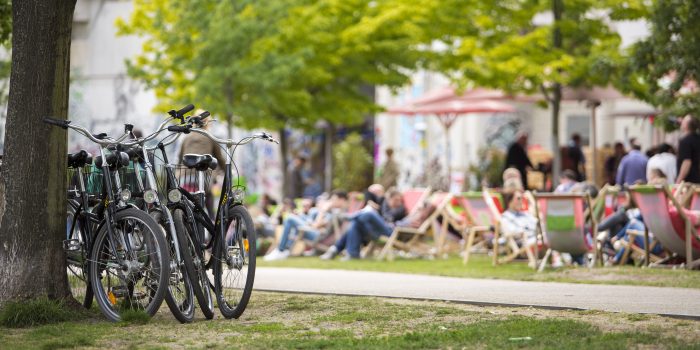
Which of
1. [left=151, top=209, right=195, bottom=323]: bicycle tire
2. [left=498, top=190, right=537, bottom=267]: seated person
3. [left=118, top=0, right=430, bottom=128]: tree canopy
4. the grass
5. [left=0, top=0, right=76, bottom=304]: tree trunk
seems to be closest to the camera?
the grass

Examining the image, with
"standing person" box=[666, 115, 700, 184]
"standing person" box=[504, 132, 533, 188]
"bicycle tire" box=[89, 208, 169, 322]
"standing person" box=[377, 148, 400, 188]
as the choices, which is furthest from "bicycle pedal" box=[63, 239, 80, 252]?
"standing person" box=[377, 148, 400, 188]

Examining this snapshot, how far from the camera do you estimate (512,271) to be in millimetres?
15992

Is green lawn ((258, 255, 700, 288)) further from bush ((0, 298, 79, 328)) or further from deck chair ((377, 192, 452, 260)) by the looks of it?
bush ((0, 298, 79, 328))

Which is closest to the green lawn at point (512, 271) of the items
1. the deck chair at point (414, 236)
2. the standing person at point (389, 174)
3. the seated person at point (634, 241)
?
the deck chair at point (414, 236)

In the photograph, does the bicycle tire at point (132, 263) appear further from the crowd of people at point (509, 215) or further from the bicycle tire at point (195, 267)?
the crowd of people at point (509, 215)

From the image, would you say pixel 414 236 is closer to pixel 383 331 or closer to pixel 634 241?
pixel 634 241

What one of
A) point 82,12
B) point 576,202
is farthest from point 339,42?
point 82,12

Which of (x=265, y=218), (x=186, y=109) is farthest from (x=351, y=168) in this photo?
(x=186, y=109)

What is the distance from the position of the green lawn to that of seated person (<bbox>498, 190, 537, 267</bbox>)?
33cm

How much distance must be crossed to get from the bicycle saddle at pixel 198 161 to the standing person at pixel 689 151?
396 inches

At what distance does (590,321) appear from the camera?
28.9 ft

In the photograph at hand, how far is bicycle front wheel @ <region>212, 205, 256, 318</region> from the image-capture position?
9.31 meters

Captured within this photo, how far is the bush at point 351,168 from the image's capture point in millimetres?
37031

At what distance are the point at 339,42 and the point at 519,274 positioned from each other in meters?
16.3
